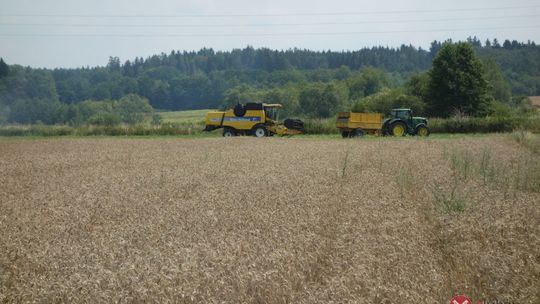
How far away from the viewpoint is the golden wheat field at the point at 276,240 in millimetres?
4520

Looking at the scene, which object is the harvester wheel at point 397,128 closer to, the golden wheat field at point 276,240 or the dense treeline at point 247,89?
the golden wheat field at point 276,240

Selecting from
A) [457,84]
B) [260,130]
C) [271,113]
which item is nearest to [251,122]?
[260,130]

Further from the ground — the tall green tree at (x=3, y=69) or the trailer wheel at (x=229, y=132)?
the tall green tree at (x=3, y=69)

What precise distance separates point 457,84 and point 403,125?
22504 mm

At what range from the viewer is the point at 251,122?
110 ft

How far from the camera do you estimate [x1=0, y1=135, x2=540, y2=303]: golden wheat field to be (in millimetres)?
4520

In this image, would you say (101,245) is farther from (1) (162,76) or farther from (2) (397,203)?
(1) (162,76)

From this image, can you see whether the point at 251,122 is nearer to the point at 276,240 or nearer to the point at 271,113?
the point at 271,113

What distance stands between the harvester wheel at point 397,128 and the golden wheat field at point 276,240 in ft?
65.4

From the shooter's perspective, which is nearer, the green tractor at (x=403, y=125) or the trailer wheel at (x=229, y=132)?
the green tractor at (x=403, y=125)

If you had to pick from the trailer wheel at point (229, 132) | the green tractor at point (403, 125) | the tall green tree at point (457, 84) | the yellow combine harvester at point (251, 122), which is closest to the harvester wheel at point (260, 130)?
the yellow combine harvester at point (251, 122)

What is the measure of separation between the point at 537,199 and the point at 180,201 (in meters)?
6.13

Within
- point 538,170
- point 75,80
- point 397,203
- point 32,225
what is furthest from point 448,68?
point 75,80

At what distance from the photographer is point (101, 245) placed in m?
5.96
